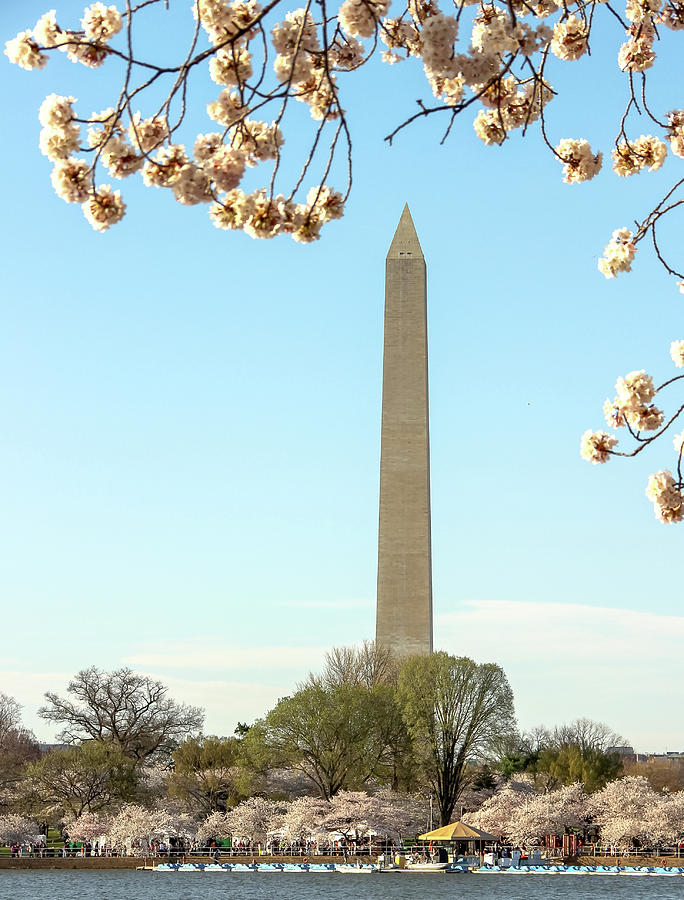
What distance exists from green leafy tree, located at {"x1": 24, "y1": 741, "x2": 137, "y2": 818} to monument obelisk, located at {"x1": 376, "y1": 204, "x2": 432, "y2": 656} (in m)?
10.4

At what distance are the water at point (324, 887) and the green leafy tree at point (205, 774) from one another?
708 cm

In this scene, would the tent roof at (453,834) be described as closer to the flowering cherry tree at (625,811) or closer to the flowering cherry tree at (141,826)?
the flowering cherry tree at (625,811)

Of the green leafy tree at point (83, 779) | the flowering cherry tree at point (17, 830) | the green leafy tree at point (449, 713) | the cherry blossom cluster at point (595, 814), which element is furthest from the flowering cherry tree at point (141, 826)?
the cherry blossom cluster at point (595, 814)

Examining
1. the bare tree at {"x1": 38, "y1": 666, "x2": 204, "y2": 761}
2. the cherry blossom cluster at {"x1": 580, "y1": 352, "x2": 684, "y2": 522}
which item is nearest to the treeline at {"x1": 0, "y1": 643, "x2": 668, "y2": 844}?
the bare tree at {"x1": 38, "y1": 666, "x2": 204, "y2": 761}

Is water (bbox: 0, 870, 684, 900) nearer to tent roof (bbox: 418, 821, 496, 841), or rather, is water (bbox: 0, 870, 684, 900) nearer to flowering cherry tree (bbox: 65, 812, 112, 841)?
tent roof (bbox: 418, 821, 496, 841)

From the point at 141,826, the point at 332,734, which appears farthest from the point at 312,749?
the point at 141,826

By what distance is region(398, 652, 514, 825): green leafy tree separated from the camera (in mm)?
46150

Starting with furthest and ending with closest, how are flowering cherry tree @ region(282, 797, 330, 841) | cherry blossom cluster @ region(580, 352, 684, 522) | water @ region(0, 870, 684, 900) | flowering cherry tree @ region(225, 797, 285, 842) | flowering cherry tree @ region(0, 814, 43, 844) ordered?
flowering cherry tree @ region(0, 814, 43, 844) → flowering cherry tree @ region(225, 797, 285, 842) → flowering cherry tree @ region(282, 797, 330, 841) → water @ region(0, 870, 684, 900) → cherry blossom cluster @ region(580, 352, 684, 522)

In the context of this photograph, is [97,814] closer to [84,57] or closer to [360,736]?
[360,736]

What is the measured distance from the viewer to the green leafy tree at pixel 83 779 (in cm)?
4850

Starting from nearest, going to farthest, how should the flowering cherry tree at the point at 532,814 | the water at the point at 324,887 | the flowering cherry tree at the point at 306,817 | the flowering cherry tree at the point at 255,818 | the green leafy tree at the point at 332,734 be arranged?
the water at the point at 324,887 → the green leafy tree at the point at 332,734 → the flowering cherry tree at the point at 306,817 → the flowering cherry tree at the point at 255,818 → the flowering cherry tree at the point at 532,814

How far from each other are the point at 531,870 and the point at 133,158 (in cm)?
4182

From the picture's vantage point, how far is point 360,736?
45938 mm

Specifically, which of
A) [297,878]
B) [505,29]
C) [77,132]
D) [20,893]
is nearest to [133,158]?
[77,132]
